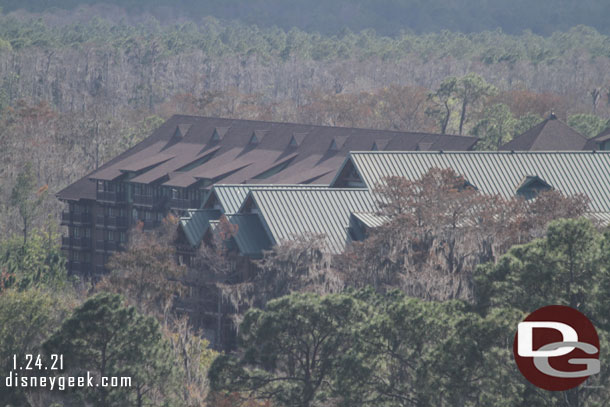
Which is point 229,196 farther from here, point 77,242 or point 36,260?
point 77,242

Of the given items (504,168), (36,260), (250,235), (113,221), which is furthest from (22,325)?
(113,221)

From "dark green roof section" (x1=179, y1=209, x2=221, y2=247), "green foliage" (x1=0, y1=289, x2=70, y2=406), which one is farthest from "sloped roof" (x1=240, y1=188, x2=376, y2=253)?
"green foliage" (x1=0, y1=289, x2=70, y2=406)

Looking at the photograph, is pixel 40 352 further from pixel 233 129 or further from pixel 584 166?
pixel 233 129

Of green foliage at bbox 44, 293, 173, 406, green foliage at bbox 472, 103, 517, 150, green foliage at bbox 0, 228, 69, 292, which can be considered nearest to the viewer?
green foliage at bbox 44, 293, 173, 406

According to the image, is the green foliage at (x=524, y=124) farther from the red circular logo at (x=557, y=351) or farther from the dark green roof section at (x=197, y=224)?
the red circular logo at (x=557, y=351)

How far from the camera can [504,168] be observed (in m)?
75.9

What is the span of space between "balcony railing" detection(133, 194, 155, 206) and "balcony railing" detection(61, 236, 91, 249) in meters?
4.43

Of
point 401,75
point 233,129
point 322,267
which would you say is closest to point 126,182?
point 233,129

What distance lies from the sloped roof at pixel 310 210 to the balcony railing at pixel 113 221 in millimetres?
33656

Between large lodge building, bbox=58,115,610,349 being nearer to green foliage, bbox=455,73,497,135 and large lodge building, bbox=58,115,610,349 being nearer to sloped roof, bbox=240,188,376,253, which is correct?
sloped roof, bbox=240,188,376,253

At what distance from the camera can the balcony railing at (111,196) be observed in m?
103

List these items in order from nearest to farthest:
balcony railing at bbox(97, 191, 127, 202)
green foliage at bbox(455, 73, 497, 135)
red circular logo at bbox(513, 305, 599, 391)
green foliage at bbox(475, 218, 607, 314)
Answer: red circular logo at bbox(513, 305, 599, 391)
green foliage at bbox(475, 218, 607, 314)
balcony railing at bbox(97, 191, 127, 202)
green foliage at bbox(455, 73, 497, 135)

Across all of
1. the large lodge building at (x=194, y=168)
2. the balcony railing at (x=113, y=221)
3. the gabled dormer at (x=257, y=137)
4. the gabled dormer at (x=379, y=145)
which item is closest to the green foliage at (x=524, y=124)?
the large lodge building at (x=194, y=168)

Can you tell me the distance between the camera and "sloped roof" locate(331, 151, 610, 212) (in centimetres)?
7369
